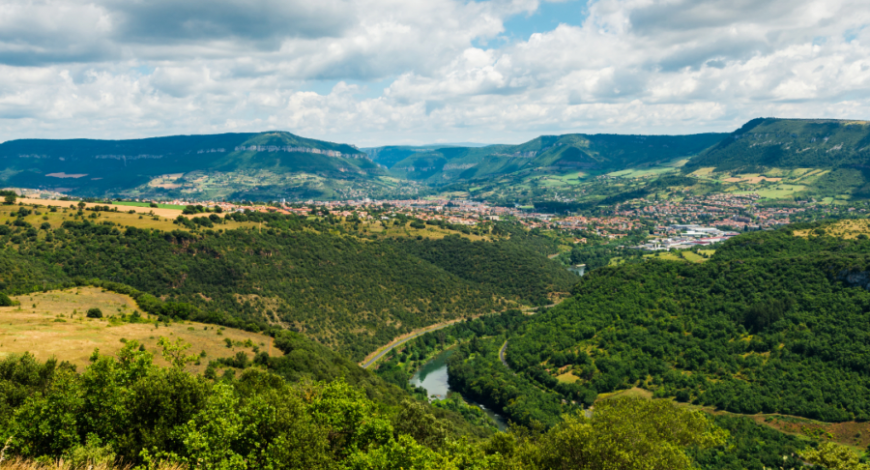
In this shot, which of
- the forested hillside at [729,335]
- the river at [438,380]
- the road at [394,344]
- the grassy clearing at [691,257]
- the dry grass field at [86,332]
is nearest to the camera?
the dry grass field at [86,332]

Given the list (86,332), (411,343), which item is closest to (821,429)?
(411,343)

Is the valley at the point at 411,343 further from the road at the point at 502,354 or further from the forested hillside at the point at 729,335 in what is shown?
the road at the point at 502,354

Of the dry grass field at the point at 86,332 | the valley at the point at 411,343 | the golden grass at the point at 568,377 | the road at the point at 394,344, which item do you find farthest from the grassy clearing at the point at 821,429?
the dry grass field at the point at 86,332

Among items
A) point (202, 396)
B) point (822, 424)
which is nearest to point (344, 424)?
point (202, 396)

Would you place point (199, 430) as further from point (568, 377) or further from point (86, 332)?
point (568, 377)

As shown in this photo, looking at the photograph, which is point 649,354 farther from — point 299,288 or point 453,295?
point 299,288

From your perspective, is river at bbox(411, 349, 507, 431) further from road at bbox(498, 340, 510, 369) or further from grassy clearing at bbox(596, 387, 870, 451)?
grassy clearing at bbox(596, 387, 870, 451)

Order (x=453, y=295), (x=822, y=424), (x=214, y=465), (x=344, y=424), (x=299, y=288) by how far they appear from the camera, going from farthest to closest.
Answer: (x=453, y=295), (x=299, y=288), (x=822, y=424), (x=344, y=424), (x=214, y=465)
